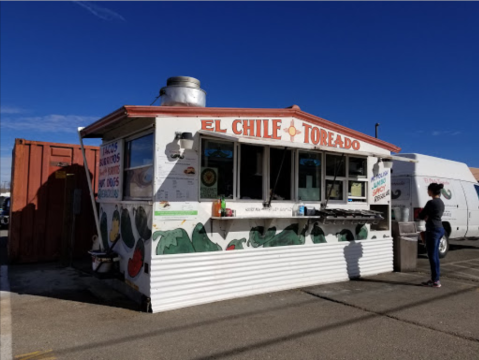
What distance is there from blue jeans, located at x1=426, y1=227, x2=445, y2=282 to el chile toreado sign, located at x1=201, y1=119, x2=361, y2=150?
7.10 ft

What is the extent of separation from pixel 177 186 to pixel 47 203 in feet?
16.1

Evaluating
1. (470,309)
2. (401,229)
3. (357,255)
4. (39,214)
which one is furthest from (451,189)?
(39,214)

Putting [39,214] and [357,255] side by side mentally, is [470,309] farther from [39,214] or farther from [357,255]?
[39,214]

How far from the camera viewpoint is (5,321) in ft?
15.5

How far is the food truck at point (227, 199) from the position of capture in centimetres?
535

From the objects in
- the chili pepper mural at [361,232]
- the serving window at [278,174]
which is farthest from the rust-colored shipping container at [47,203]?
the chili pepper mural at [361,232]

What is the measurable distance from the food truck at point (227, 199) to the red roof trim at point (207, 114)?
0.02 metres

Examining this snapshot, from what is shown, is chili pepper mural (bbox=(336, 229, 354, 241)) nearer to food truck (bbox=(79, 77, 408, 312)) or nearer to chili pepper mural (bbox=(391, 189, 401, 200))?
food truck (bbox=(79, 77, 408, 312))

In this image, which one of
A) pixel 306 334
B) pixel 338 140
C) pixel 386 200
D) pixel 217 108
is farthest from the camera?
pixel 386 200

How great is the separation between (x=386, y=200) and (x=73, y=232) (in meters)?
6.99

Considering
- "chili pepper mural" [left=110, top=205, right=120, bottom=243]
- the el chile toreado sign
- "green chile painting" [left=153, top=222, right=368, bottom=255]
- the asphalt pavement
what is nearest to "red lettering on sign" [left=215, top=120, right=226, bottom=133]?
the el chile toreado sign

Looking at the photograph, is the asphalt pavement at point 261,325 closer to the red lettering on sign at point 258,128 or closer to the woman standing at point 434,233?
the woman standing at point 434,233

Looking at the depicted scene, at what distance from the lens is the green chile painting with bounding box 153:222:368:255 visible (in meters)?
5.28

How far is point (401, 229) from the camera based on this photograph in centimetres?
819
